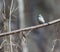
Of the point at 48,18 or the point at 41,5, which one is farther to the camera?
the point at 41,5

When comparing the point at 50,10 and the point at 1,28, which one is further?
the point at 50,10

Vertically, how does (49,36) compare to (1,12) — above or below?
below

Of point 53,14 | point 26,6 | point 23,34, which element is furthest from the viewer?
point 53,14

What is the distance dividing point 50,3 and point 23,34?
269 cm

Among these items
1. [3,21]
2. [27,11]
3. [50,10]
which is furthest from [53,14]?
[3,21]

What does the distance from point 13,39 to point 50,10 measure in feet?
8.42

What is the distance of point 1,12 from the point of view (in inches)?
126

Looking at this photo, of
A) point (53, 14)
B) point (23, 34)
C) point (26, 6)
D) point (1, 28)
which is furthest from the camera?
point (53, 14)

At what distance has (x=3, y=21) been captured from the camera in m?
3.20

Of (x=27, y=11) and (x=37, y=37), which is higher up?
(x=27, y=11)

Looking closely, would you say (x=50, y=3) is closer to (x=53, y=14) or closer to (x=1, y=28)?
(x=53, y=14)

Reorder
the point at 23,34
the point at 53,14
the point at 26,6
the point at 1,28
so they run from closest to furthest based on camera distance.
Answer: the point at 23,34 → the point at 1,28 → the point at 26,6 → the point at 53,14

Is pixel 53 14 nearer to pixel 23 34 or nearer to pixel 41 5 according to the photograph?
pixel 41 5

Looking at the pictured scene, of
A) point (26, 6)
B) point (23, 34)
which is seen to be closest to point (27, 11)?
point (26, 6)
